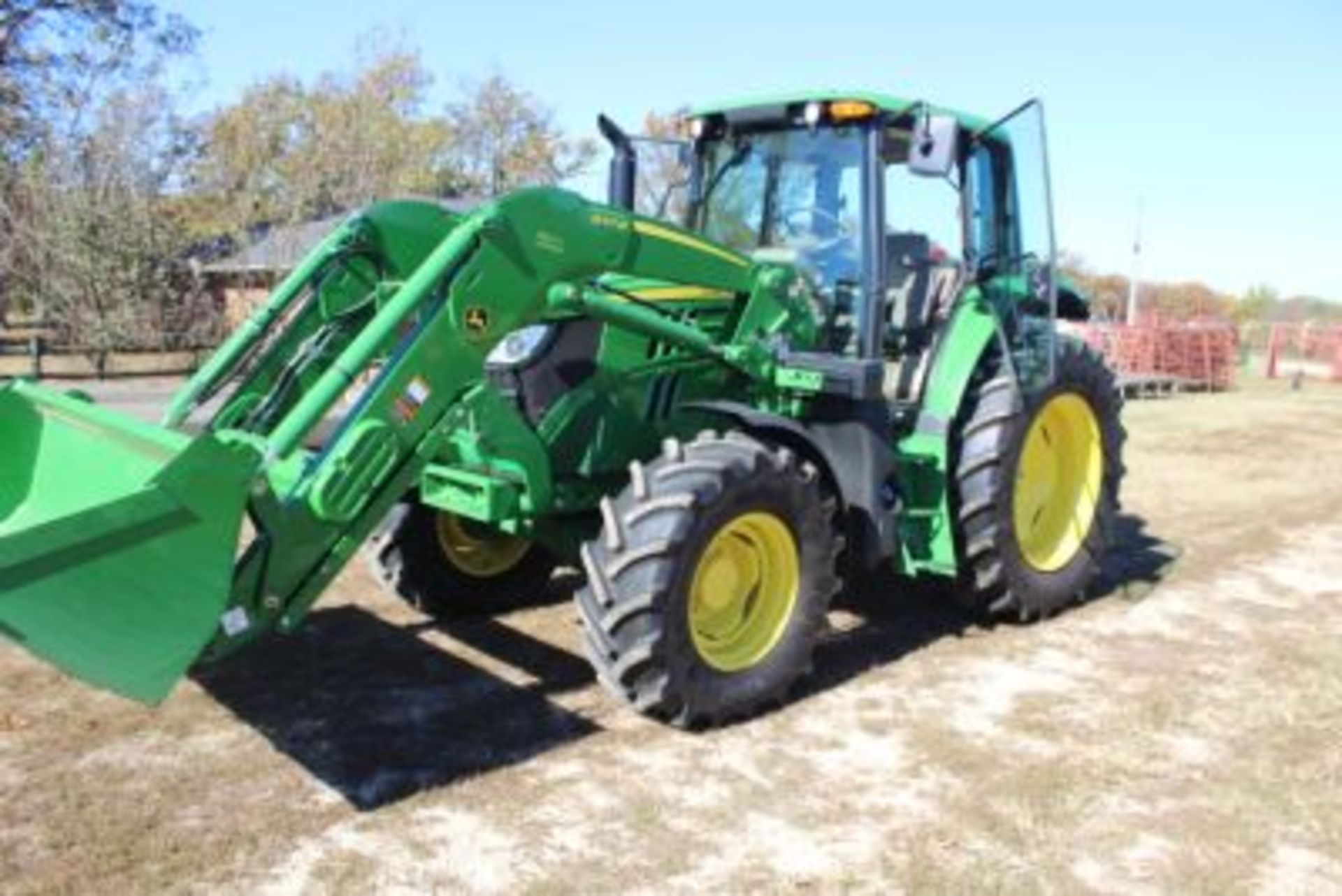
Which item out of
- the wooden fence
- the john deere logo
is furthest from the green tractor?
the wooden fence

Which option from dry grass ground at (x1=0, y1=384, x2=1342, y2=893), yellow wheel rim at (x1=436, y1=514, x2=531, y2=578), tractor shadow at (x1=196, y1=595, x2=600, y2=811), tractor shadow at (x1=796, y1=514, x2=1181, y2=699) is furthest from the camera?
yellow wheel rim at (x1=436, y1=514, x2=531, y2=578)

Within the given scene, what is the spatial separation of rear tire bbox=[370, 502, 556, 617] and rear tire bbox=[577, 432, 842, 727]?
1.55 metres

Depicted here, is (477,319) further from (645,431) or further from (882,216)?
(882,216)

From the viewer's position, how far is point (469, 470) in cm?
529

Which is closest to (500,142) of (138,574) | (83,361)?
(83,361)

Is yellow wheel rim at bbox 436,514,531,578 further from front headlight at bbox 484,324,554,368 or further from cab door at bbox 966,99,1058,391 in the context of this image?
cab door at bbox 966,99,1058,391

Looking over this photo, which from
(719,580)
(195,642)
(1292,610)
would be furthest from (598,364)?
(1292,610)

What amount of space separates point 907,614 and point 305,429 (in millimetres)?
3669

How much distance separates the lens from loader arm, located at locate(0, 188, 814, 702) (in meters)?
3.71

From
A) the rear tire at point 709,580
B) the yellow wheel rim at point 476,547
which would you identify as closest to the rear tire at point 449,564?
the yellow wheel rim at point 476,547

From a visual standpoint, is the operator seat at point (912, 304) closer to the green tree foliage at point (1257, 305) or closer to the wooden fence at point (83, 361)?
the wooden fence at point (83, 361)

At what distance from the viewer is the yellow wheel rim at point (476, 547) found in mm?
6262

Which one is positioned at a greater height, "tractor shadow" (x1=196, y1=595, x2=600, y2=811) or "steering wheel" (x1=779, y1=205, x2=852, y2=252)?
"steering wheel" (x1=779, y1=205, x2=852, y2=252)

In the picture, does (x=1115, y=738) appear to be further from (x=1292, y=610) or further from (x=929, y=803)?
(x=1292, y=610)
